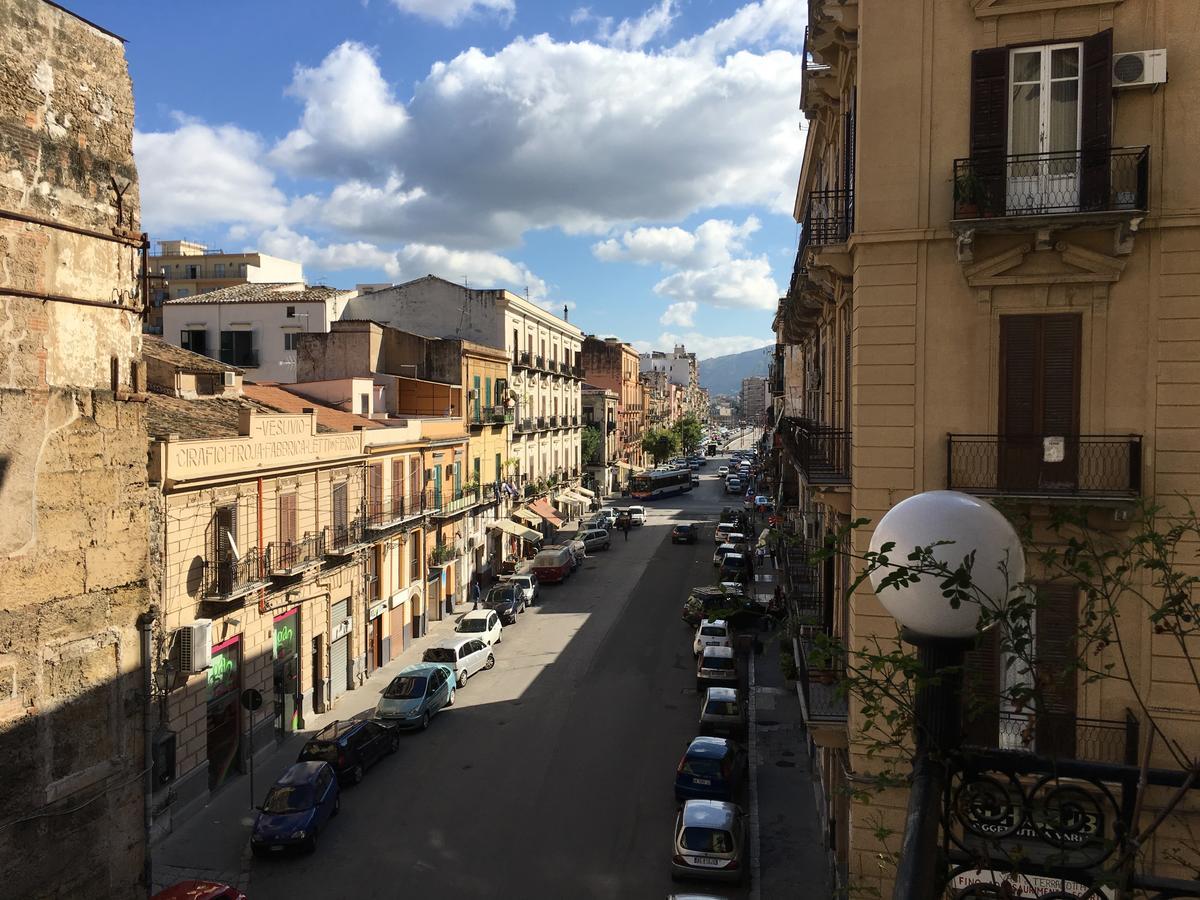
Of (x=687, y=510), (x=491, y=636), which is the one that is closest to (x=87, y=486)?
(x=491, y=636)

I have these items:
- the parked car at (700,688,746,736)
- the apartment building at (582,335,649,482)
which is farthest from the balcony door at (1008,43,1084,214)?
the apartment building at (582,335,649,482)

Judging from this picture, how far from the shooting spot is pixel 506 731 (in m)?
23.4

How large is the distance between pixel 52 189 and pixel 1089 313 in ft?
39.3

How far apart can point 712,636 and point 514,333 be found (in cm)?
2485

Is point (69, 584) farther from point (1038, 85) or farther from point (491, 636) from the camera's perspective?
point (491, 636)

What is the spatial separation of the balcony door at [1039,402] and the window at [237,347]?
38.6 m

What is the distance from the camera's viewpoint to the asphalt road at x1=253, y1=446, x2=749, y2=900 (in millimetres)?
15914

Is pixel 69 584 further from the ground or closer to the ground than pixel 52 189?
closer to the ground

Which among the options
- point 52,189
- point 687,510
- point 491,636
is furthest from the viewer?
point 687,510

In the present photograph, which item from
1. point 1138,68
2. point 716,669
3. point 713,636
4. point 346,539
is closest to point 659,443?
point 713,636

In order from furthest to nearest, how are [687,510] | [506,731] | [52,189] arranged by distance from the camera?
[687,510] < [506,731] < [52,189]

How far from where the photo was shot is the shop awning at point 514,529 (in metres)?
43.1

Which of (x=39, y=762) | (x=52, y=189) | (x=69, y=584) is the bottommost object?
(x=39, y=762)

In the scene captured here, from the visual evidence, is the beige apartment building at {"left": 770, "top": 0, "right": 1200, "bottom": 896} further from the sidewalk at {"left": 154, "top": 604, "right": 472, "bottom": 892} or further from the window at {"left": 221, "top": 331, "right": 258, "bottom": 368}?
the window at {"left": 221, "top": 331, "right": 258, "bottom": 368}
